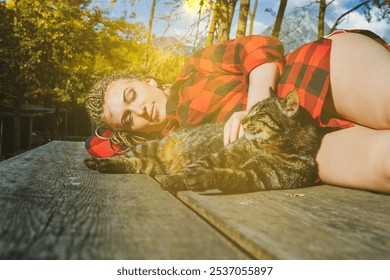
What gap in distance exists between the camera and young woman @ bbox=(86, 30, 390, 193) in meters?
1.31

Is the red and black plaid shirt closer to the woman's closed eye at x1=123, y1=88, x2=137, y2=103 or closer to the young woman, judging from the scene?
the young woman

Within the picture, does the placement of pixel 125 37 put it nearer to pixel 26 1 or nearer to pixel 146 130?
pixel 26 1

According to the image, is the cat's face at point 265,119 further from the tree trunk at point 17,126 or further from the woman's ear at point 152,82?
the tree trunk at point 17,126

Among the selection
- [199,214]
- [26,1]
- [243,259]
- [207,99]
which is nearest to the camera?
[243,259]

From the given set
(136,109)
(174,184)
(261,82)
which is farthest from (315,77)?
(136,109)

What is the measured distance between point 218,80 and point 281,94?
0.45 m

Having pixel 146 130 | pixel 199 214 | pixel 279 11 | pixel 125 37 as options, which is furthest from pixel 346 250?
pixel 125 37

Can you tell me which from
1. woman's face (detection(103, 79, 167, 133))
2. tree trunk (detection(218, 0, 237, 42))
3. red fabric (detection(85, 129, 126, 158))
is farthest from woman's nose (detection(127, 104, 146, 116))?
tree trunk (detection(218, 0, 237, 42))

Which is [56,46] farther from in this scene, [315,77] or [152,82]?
[315,77]

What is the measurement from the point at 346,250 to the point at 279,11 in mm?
4201

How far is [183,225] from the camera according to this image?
69 centimetres

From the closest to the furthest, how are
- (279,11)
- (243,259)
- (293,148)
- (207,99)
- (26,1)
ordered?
1. (243,259)
2. (293,148)
3. (207,99)
4. (279,11)
5. (26,1)

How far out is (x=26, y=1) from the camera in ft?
22.6

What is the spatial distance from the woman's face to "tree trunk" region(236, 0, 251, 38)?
240 centimetres
